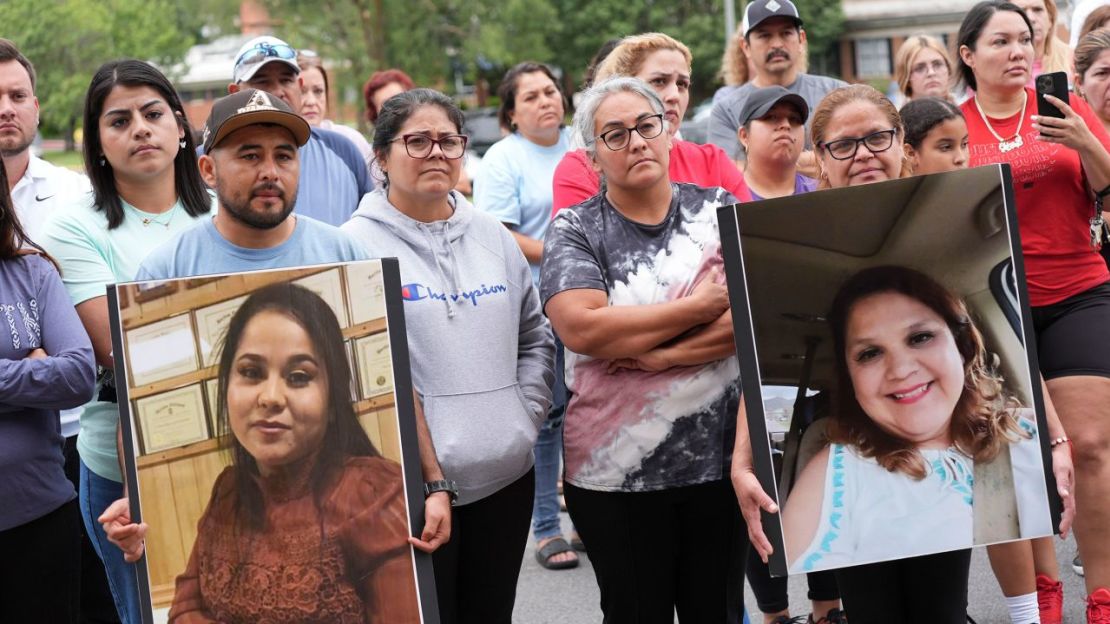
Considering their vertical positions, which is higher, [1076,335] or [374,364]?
[374,364]

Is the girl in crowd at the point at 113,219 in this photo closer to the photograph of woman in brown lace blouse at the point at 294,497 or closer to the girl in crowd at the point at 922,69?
the photograph of woman in brown lace blouse at the point at 294,497

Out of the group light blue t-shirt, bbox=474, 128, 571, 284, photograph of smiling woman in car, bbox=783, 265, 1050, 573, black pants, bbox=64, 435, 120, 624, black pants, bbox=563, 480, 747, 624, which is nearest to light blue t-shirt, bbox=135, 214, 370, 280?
black pants, bbox=563, 480, 747, 624

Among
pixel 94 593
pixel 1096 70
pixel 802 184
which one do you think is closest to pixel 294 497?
pixel 94 593

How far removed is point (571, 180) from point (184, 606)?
6.43 feet

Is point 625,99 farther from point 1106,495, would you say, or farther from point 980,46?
point 1106,495

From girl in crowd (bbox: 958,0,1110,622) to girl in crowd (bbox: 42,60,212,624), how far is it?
8.95 feet

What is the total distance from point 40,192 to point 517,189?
2.22 m

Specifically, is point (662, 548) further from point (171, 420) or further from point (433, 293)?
point (171, 420)

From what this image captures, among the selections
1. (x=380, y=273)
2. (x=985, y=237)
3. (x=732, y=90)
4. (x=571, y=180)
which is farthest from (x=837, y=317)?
(x=732, y=90)

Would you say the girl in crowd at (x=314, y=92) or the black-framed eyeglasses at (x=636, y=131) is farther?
the girl in crowd at (x=314, y=92)

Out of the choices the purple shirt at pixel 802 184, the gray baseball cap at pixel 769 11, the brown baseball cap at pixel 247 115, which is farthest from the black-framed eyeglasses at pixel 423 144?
the gray baseball cap at pixel 769 11

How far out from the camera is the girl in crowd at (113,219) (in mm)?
3518

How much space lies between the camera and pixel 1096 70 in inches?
189

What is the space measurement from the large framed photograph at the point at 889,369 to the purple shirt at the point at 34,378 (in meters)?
1.79
